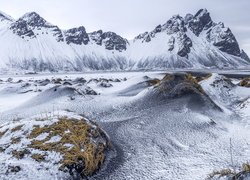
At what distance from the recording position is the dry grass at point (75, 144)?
18203 millimetres

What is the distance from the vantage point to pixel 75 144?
63.9 feet

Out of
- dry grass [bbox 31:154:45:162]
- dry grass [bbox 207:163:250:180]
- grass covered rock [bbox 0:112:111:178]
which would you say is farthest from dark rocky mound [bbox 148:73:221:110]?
dry grass [bbox 31:154:45:162]

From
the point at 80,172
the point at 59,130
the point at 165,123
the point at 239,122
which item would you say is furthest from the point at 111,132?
the point at 239,122

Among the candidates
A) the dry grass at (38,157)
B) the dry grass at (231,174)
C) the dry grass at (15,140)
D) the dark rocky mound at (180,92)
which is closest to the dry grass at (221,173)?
the dry grass at (231,174)

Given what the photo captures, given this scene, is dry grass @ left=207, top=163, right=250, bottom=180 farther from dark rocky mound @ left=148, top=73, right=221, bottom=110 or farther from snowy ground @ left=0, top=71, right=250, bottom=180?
dark rocky mound @ left=148, top=73, right=221, bottom=110

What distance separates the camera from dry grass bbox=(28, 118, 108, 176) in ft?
59.7

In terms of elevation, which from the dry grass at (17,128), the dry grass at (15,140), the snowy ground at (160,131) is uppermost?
the dry grass at (17,128)

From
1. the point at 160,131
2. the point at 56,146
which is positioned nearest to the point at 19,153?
the point at 56,146

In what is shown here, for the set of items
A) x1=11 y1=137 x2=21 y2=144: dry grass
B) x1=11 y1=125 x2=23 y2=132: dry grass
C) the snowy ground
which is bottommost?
the snowy ground

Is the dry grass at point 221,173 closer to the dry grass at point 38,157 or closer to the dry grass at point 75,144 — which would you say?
the dry grass at point 75,144

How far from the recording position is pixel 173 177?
58.6 feet

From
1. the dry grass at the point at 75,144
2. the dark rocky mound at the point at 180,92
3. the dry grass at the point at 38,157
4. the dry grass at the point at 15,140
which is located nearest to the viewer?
the dry grass at the point at 38,157

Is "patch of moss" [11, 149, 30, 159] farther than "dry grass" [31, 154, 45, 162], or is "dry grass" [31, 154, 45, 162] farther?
"patch of moss" [11, 149, 30, 159]

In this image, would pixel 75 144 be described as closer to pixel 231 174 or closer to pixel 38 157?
pixel 38 157
